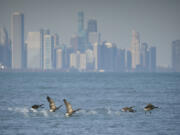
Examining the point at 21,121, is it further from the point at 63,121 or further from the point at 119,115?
the point at 119,115

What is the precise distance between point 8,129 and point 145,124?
8.89m

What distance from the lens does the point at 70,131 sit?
103ft

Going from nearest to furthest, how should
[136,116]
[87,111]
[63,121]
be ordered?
[63,121]
[136,116]
[87,111]

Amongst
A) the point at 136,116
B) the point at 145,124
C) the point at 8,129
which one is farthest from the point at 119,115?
the point at 8,129

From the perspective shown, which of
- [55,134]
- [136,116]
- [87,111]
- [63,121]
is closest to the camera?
[55,134]

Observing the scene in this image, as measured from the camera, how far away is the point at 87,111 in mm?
42344

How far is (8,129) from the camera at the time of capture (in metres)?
32.0

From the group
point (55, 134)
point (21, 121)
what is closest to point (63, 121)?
point (21, 121)

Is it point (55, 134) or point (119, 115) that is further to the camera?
point (119, 115)

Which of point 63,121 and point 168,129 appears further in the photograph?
point 63,121

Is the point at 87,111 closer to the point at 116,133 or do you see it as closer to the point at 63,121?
the point at 63,121

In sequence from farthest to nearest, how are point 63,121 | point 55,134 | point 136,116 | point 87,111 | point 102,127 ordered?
point 87,111 → point 136,116 → point 63,121 → point 102,127 → point 55,134

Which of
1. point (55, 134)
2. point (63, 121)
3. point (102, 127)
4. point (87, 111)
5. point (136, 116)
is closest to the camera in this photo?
point (55, 134)

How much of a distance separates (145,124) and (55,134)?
697 cm
